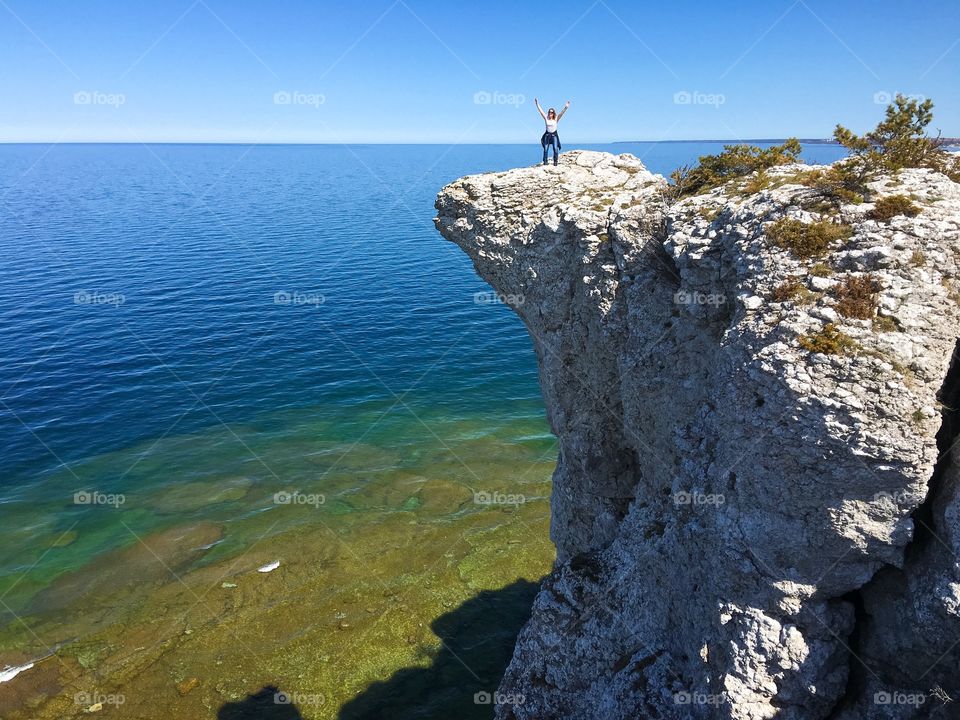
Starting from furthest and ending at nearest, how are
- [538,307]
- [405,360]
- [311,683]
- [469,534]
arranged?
[405,360] → [469,534] → [311,683] → [538,307]

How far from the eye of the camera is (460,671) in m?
26.9

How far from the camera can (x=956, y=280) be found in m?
11.1

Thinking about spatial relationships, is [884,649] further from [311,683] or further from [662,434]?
[311,683]

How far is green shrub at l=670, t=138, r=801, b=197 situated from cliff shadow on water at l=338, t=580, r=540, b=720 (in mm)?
22323

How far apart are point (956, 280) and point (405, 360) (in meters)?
52.8

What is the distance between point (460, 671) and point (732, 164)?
24240 millimetres

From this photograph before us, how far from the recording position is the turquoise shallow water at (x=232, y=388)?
4000cm

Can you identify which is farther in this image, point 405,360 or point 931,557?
point 405,360

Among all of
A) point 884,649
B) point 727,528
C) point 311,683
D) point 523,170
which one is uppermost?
point 523,170

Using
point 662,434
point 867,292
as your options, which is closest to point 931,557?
point 867,292

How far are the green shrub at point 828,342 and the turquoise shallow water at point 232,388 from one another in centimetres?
3284

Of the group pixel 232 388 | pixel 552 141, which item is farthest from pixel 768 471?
pixel 232 388

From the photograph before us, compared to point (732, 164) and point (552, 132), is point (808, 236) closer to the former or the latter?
point (732, 164)

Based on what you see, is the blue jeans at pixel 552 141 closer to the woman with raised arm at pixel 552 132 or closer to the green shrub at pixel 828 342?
the woman with raised arm at pixel 552 132
